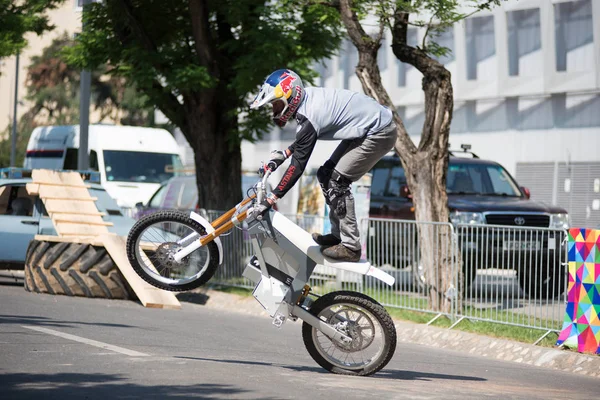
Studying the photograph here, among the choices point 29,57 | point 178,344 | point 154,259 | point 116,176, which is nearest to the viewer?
point 154,259

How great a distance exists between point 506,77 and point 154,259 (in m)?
26.4

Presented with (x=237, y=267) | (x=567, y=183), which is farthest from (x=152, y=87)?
(x=567, y=183)

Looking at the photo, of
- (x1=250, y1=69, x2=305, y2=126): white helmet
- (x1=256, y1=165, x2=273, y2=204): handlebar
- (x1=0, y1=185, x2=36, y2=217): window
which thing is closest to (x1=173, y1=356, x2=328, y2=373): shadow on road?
(x1=256, y1=165, x2=273, y2=204): handlebar

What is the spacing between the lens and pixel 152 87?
60.8ft

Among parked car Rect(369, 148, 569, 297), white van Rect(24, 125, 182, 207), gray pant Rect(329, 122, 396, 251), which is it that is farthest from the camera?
white van Rect(24, 125, 182, 207)

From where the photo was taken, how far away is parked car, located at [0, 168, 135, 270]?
16469 mm

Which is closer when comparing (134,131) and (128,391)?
(128,391)

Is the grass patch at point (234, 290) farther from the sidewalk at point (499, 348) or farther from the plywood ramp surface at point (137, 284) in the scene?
the sidewalk at point (499, 348)

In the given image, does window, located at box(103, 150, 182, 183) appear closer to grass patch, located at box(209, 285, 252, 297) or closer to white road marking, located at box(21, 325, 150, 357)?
grass patch, located at box(209, 285, 252, 297)

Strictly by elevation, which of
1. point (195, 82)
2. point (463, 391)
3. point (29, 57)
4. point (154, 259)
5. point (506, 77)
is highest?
point (29, 57)

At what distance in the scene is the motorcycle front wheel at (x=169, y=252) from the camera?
902cm

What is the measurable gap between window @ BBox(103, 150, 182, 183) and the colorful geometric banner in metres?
18.1

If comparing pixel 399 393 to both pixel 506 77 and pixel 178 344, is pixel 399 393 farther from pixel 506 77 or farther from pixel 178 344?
pixel 506 77

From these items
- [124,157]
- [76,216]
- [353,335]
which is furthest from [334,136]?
[124,157]
